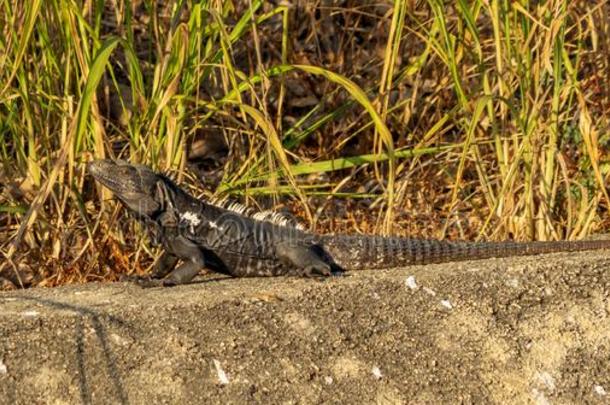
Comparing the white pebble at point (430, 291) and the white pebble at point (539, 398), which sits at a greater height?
the white pebble at point (430, 291)

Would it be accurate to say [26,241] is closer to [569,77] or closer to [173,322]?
[173,322]

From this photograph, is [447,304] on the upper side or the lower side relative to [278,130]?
lower

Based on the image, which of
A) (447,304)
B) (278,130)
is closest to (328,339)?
(447,304)

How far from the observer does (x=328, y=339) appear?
547 centimetres

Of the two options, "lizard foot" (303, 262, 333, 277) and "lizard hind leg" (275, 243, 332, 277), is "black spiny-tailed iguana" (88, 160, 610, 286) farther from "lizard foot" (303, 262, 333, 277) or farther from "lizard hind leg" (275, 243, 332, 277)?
"lizard foot" (303, 262, 333, 277)

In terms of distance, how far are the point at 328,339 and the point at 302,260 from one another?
0.88 meters

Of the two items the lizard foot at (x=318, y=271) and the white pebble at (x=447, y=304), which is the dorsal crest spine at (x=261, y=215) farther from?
the white pebble at (x=447, y=304)

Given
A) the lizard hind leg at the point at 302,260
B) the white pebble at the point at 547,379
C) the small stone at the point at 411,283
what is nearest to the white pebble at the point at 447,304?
the small stone at the point at 411,283

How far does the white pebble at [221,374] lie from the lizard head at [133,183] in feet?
4.38

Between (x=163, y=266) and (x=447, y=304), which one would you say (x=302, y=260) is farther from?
(x=447, y=304)

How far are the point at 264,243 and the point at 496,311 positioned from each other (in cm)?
127

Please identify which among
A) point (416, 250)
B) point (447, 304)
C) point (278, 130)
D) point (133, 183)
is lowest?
point (416, 250)

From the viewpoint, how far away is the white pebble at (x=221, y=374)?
5.16 meters

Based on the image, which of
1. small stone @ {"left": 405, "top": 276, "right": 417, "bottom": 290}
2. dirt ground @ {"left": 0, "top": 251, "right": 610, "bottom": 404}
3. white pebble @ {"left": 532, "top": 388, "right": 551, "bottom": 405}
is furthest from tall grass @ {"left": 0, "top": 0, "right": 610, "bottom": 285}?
white pebble @ {"left": 532, "top": 388, "right": 551, "bottom": 405}
